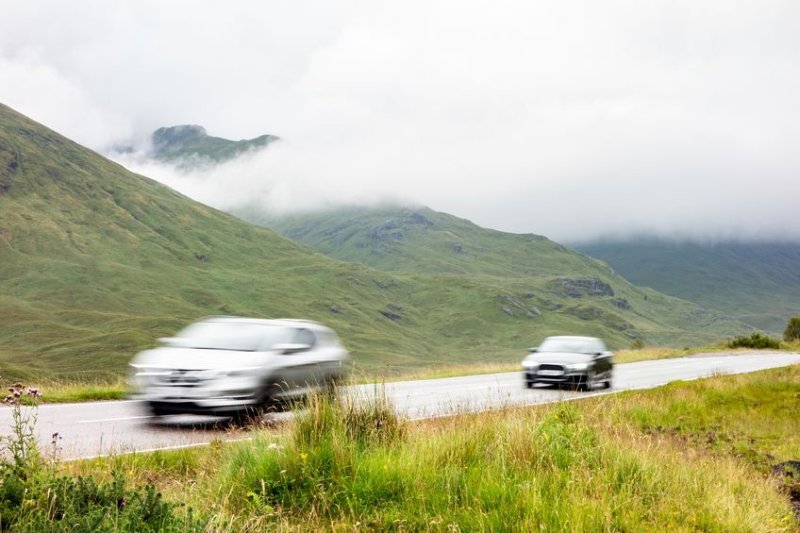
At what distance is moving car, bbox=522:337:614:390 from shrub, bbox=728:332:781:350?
40.1 meters

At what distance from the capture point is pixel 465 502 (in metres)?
5.64

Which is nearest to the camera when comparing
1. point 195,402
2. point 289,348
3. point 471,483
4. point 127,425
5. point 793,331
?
point 471,483

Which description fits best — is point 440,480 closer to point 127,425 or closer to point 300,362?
point 300,362

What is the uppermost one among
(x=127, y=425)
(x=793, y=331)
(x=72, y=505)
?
(x=72, y=505)

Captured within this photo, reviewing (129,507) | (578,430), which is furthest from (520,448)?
(129,507)

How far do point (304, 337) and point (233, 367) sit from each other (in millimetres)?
2248

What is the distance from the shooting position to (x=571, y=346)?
2361 centimetres

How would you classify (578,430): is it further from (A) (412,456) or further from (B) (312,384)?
(B) (312,384)

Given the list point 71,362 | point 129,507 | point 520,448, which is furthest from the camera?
point 71,362

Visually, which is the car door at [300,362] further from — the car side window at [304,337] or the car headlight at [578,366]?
the car headlight at [578,366]

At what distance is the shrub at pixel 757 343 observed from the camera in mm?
57050

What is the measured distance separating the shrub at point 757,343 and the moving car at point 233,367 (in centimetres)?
5279

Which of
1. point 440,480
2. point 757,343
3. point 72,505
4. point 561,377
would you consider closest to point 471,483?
point 440,480

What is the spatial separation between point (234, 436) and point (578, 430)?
5.10m
